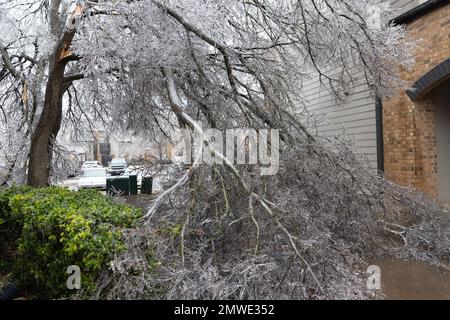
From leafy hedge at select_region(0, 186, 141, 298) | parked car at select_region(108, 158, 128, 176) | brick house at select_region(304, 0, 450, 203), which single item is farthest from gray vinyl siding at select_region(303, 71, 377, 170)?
parked car at select_region(108, 158, 128, 176)

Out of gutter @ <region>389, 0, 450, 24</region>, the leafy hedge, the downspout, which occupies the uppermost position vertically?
gutter @ <region>389, 0, 450, 24</region>

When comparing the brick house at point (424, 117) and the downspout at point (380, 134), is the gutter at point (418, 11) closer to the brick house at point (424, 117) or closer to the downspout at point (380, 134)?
the brick house at point (424, 117)

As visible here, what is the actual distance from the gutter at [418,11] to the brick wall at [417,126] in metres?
0.09

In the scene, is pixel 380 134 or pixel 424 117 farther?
pixel 380 134

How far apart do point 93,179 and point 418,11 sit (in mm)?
12533

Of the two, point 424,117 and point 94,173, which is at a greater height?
point 424,117

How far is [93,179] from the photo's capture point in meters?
15.7

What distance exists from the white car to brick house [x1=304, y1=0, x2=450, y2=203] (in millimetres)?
9725

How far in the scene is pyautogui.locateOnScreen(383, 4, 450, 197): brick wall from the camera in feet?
25.8

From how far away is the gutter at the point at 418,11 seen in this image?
7559mm

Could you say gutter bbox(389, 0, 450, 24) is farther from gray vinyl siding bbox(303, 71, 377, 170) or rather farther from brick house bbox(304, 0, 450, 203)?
gray vinyl siding bbox(303, 71, 377, 170)

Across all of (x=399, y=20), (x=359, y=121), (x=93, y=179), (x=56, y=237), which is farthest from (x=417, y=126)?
(x=93, y=179)

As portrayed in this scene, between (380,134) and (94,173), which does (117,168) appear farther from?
(380,134)

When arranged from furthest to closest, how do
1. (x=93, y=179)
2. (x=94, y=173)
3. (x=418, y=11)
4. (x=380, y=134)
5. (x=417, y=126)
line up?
(x=94, y=173)
(x=93, y=179)
(x=380, y=134)
(x=417, y=126)
(x=418, y=11)
